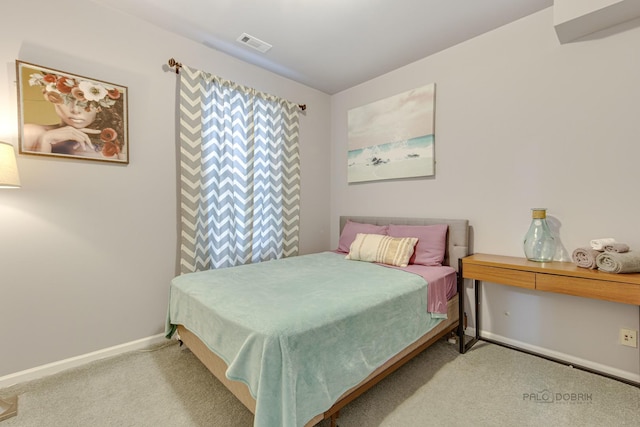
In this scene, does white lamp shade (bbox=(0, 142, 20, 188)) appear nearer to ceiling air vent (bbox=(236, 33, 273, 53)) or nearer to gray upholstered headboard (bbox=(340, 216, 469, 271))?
ceiling air vent (bbox=(236, 33, 273, 53))

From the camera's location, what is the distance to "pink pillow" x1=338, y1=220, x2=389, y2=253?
292 cm

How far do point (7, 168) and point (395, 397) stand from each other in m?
2.54

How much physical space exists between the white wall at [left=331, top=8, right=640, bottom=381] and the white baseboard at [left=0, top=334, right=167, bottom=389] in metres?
2.79

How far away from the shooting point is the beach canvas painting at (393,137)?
2.76 meters

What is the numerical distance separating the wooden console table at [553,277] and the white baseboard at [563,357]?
0.20m

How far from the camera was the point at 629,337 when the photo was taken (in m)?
1.82

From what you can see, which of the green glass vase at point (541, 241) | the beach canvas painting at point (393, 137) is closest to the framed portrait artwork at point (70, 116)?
the beach canvas painting at point (393, 137)

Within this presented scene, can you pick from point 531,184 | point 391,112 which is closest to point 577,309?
point 531,184

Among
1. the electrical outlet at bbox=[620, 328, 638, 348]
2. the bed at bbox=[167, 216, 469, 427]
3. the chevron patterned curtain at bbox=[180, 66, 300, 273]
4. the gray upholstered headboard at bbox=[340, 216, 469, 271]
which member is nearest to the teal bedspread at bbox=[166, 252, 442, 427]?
the bed at bbox=[167, 216, 469, 427]

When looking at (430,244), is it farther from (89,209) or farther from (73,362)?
(73,362)

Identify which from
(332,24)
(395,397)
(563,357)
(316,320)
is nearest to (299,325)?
(316,320)

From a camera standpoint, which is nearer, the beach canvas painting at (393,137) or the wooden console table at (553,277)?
the wooden console table at (553,277)

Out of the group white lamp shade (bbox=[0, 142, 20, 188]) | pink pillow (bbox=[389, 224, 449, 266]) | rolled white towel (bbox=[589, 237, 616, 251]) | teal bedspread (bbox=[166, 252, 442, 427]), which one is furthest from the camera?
pink pillow (bbox=[389, 224, 449, 266])

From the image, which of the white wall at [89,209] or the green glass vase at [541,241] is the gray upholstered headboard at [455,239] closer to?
the green glass vase at [541,241]
